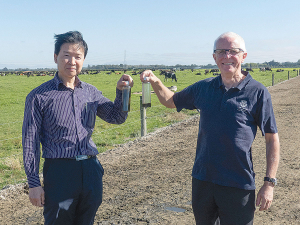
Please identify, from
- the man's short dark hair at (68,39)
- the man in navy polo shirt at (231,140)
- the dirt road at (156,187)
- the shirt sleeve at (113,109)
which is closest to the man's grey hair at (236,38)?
the man in navy polo shirt at (231,140)

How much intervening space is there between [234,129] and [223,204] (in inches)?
23.7

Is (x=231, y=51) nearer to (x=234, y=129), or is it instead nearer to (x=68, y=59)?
(x=234, y=129)

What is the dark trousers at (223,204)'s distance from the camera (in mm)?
2451

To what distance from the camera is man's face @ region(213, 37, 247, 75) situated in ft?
8.13

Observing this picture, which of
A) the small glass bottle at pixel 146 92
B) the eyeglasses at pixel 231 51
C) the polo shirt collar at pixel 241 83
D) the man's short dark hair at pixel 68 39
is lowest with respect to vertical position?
the small glass bottle at pixel 146 92

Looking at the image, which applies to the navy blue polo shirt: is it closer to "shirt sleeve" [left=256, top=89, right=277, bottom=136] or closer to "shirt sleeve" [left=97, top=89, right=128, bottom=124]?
"shirt sleeve" [left=256, top=89, right=277, bottom=136]

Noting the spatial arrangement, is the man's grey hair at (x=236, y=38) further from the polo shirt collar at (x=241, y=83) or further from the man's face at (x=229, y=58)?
the polo shirt collar at (x=241, y=83)

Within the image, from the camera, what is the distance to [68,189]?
2334mm

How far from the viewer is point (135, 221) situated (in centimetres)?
401

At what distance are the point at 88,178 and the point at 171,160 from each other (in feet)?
14.1

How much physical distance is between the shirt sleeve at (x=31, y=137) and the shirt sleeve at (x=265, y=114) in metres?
1.66

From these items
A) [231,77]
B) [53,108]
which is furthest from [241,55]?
[53,108]

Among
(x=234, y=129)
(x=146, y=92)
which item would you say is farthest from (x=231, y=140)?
(x=146, y=92)

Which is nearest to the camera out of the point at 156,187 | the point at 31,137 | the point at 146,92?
the point at 31,137
